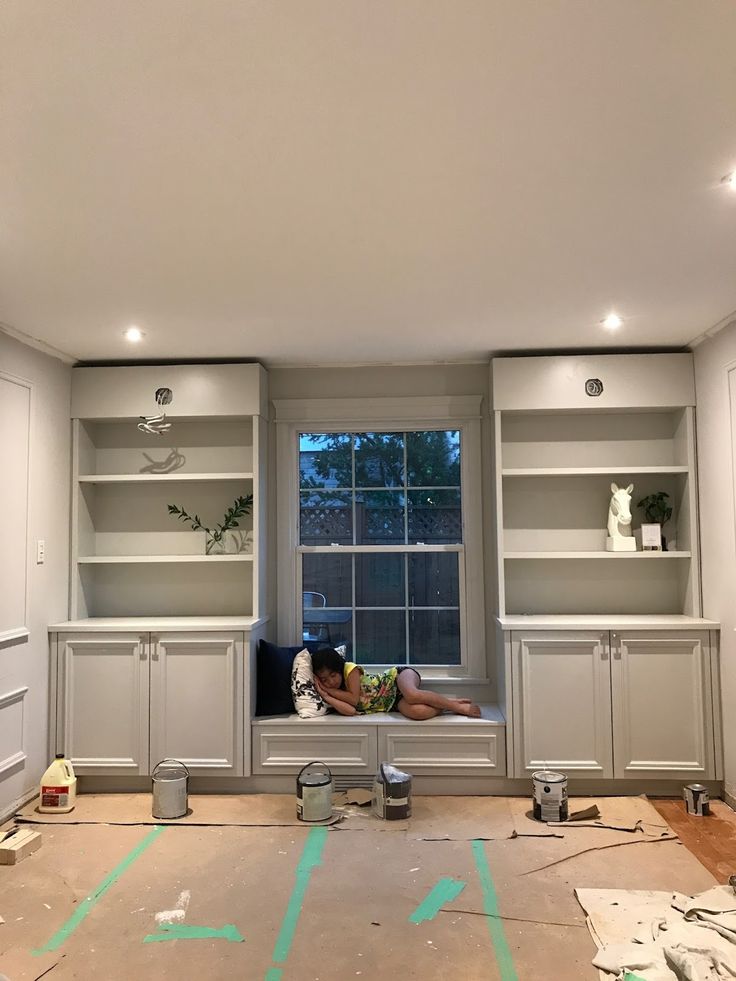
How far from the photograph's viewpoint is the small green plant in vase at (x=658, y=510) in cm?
469

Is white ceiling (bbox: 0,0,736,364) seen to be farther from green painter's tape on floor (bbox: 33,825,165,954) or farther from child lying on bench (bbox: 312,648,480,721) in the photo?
green painter's tape on floor (bbox: 33,825,165,954)

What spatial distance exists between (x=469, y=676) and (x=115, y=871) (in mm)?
2376

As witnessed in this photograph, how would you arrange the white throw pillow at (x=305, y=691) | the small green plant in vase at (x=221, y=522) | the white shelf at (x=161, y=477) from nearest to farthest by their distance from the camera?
1. the white throw pillow at (x=305, y=691)
2. the white shelf at (x=161, y=477)
3. the small green plant in vase at (x=221, y=522)

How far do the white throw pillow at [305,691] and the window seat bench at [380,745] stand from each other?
7 cm

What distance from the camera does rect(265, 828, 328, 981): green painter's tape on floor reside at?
2658 mm

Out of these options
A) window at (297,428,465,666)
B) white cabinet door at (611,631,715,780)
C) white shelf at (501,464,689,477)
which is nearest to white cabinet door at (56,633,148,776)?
window at (297,428,465,666)

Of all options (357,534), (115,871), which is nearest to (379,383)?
(357,534)

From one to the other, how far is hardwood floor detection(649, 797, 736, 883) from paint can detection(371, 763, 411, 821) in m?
1.34

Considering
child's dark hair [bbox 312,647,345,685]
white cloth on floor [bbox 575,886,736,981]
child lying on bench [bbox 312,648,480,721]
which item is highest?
child's dark hair [bbox 312,647,345,685]

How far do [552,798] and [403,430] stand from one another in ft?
7.78

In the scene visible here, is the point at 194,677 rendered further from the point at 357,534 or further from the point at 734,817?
the point at 734,817

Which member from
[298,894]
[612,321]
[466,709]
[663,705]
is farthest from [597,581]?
[298,894]

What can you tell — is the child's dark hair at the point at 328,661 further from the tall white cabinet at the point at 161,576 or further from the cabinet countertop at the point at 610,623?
the cabinet countertop at the point at 610,623

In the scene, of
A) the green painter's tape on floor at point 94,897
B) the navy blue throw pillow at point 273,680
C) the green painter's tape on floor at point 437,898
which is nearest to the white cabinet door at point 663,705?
the green painter's tape on floor at point 437,898
